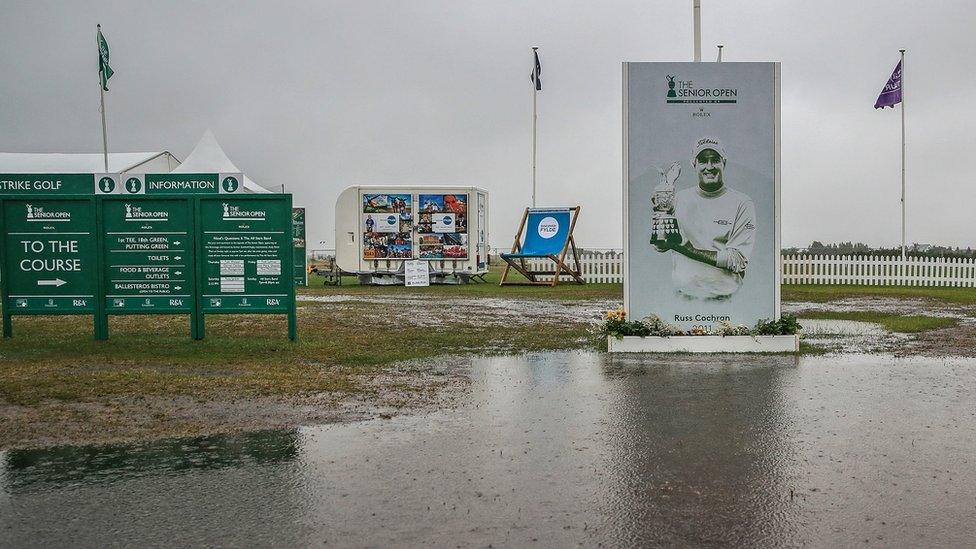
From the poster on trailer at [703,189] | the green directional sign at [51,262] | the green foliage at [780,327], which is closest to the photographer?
the green foliage at [780,327]

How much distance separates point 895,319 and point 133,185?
49.1 feet

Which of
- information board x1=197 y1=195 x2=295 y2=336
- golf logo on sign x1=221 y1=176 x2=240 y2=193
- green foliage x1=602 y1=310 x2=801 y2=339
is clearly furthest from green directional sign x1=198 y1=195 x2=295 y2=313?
green foliage x1=602 y1=310 x2=801 y2=339

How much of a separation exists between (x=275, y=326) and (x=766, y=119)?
968 cm

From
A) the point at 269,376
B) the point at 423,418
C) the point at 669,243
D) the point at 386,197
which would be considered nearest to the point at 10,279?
the point at 269,376

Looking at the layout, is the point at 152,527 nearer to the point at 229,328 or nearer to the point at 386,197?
the point at 229,328

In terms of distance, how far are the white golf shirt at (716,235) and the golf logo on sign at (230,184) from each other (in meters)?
7.57

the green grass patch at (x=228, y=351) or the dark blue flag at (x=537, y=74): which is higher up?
the dark blue flag at (x=537, y=74)

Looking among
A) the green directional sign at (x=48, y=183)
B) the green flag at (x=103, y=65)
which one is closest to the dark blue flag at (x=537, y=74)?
the green flag at (x=103, y=65)

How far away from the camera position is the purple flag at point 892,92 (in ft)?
107

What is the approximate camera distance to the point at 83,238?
14016 mm

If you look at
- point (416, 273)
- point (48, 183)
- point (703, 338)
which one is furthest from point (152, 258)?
point (416, 273)

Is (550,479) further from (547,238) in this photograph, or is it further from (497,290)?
(547,238)

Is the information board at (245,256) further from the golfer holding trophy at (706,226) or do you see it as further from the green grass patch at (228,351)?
the golfer holding trophy at (706,226)

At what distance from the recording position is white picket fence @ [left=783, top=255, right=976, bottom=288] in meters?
31.6
